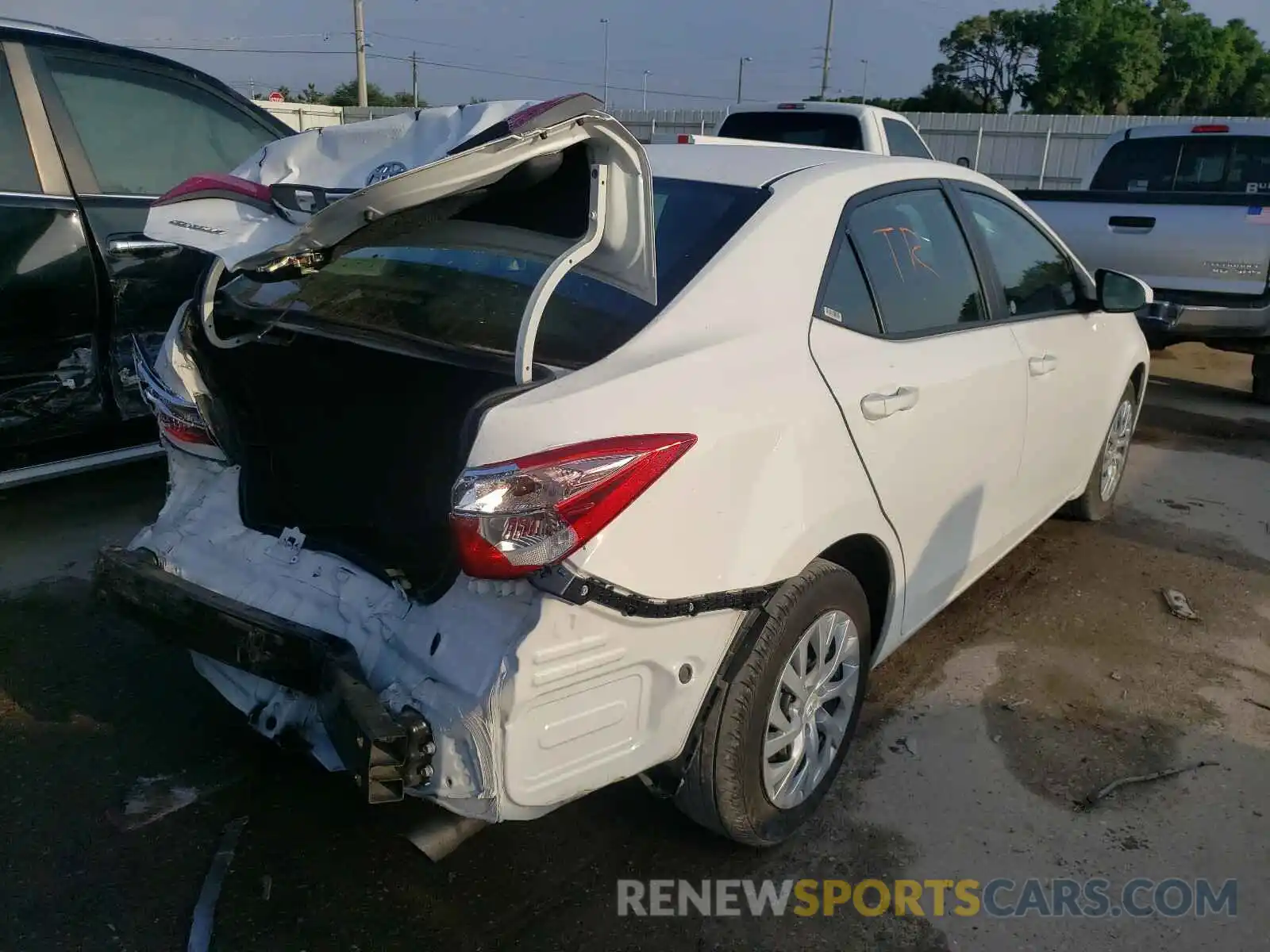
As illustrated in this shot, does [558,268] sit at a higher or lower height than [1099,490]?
higher

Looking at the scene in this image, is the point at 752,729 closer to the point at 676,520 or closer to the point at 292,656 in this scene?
the point at 676,520

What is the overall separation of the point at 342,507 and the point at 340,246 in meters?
0.63

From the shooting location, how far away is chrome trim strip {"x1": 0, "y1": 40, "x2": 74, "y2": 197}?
4129 mm

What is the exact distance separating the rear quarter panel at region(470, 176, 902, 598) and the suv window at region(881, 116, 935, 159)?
25.6ft

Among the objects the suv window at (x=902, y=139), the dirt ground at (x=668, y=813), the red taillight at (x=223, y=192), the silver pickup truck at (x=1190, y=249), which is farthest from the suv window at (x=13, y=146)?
the suv window at (x=902, y=139)

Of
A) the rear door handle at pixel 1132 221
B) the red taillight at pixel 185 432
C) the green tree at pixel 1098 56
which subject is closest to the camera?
the red taillight at pixel 185 432

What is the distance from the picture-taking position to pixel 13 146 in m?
4.09

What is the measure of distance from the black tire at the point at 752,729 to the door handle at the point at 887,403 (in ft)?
1.30

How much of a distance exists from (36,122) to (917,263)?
3.49 metres

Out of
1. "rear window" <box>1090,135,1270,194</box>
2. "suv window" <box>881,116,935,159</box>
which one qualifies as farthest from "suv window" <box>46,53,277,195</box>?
"suv window" <box>881,116,935,159</box>

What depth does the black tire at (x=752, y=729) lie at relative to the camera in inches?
91.6

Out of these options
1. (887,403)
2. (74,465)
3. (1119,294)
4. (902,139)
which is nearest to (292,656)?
(887,403)

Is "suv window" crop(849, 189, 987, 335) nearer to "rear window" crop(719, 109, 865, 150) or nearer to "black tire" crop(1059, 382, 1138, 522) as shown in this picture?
"black tire" crop(1059, 382, 1138, 522)

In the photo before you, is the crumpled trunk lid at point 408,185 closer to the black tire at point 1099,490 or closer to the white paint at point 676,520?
the white paint at point 676,520
